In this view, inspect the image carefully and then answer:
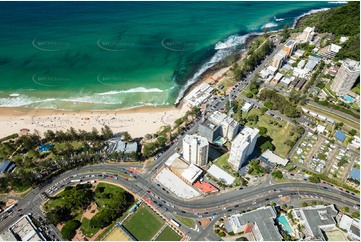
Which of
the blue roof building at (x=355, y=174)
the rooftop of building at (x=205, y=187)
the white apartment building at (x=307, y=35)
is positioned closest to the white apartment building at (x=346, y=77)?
the white apartment building at (x=307, y=35)

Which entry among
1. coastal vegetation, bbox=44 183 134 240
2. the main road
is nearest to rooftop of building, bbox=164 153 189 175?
the main road

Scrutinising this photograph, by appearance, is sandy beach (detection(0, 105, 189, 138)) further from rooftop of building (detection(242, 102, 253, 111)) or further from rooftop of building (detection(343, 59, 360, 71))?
rooftop of building (detection(343, 59, 360, 71))

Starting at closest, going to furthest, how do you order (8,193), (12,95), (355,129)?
(8,193)
(355,129)
(12,95)

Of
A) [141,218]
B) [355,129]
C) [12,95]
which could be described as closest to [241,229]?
[141,218]

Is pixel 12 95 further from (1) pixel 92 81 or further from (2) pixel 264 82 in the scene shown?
(2) pixel 264 82

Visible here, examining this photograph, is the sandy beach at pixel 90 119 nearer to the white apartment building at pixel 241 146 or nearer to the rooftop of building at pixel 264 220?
the white apartment building at pixel 241 146

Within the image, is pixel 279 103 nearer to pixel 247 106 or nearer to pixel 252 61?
pixel 247 106
